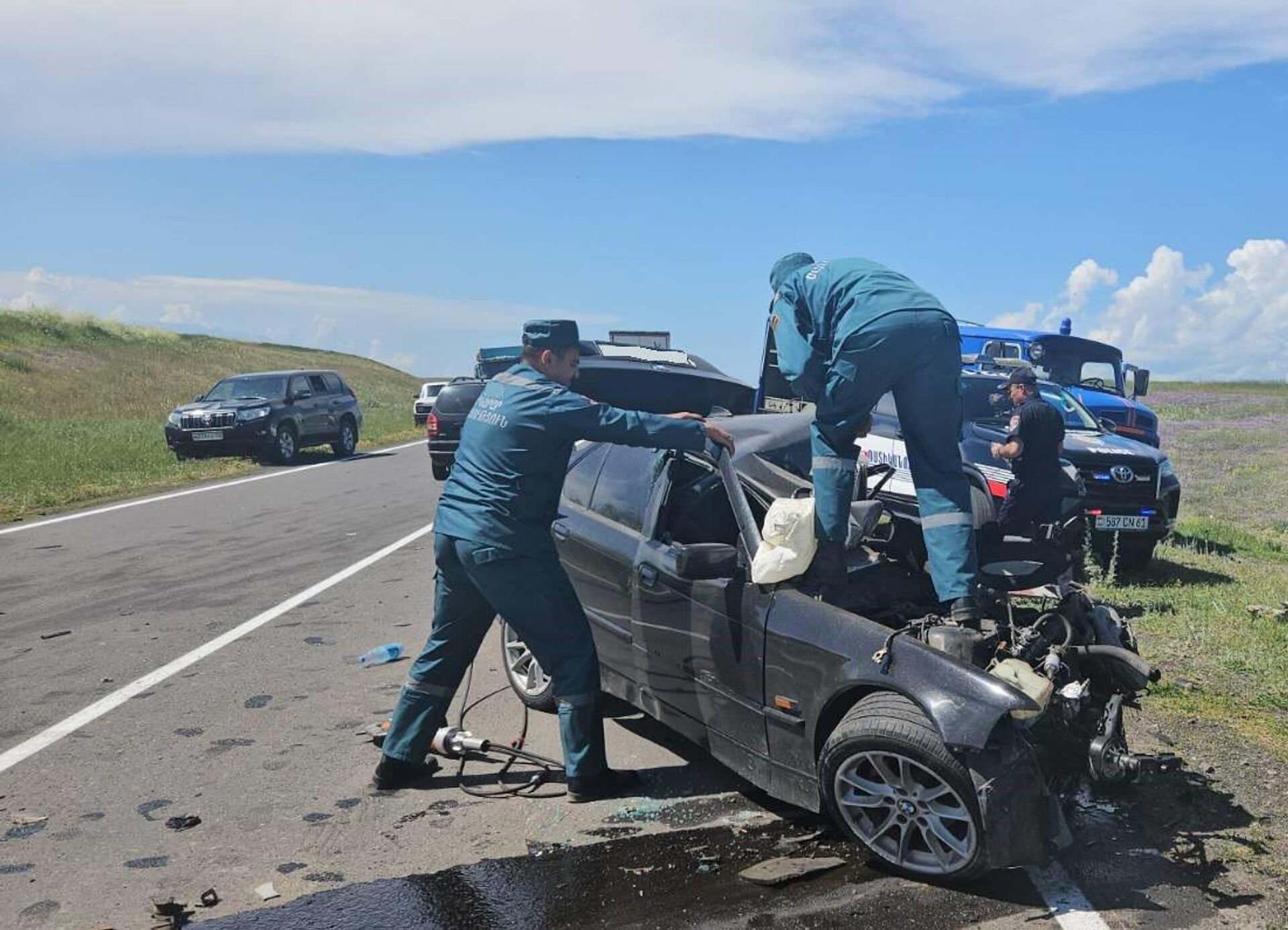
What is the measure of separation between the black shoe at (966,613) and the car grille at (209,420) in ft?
62.1

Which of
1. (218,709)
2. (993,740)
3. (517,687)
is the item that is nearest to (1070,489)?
(517,687)

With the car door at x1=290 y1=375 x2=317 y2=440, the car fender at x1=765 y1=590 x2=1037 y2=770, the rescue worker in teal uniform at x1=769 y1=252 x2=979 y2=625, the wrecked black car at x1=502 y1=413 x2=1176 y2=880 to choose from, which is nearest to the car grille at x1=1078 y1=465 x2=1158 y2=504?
the wrecked black car at x1=502 y1=413 x2=1176 y2=880

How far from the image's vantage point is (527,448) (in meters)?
4.78

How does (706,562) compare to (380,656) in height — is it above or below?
above

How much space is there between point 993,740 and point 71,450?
2319cm

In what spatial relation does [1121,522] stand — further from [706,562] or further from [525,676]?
[706,562]

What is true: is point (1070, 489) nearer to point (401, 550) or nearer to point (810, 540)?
point (810, 540)

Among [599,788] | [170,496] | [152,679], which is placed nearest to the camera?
[599,788]

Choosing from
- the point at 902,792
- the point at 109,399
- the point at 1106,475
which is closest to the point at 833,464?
the point at 902,792

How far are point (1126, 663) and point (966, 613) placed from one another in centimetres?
63

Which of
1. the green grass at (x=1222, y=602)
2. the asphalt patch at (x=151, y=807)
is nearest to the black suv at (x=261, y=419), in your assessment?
the green grass at (x=1222, y=602)

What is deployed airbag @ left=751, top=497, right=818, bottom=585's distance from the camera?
14.7ft

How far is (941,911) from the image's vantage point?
12.3ft

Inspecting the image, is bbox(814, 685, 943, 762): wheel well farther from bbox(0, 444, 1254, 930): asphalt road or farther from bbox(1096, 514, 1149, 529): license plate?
bbox(1096, 514, 1149, 529): license plate
